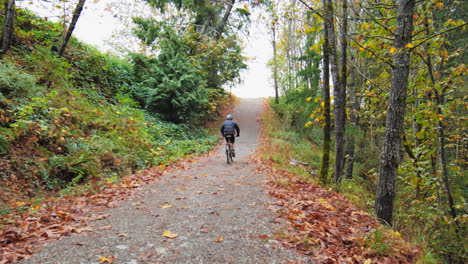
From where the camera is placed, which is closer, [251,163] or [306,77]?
[251,163]

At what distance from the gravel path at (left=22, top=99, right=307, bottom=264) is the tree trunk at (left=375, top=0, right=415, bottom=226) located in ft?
7.53

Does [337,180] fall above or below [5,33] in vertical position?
below

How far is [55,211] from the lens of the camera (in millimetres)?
4418

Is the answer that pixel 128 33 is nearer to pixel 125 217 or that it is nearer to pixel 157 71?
pixel 157 71

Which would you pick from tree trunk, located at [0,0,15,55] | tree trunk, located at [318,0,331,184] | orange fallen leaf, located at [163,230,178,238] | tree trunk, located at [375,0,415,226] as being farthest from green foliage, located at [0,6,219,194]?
tree trunk, located at [375,0,415,226]

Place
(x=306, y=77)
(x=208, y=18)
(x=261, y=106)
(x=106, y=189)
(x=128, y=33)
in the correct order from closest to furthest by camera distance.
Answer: (x=106, y=189) < (x=306, y=77) < (x=208, y=18) < (x=128, y=33) < (x=261, y=106)

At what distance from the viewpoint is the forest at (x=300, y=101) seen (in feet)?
16.3

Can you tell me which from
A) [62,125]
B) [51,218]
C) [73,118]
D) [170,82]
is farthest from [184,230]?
[170,82]

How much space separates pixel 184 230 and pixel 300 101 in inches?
569

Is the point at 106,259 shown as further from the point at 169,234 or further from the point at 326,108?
the point at 326,108

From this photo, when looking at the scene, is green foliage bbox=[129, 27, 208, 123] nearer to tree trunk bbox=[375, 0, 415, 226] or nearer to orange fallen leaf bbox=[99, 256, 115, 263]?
tree trunk bbox=[375, 0, 415, 226]

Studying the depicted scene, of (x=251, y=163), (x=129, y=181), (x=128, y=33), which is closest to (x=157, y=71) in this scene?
(x=251, y=163)

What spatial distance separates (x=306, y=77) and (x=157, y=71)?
8.53 m

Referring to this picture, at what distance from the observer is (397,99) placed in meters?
4.34
